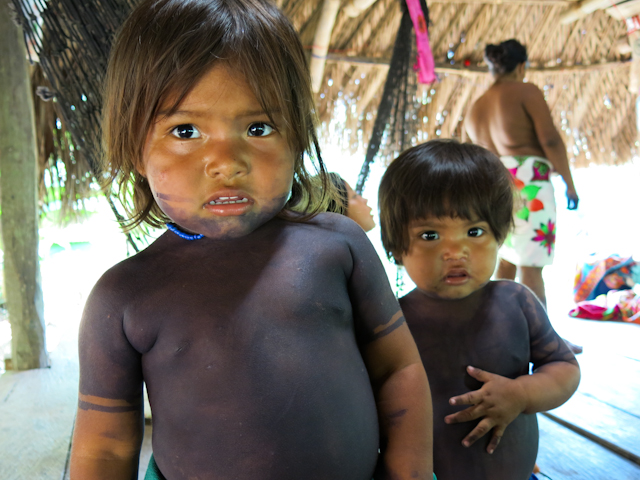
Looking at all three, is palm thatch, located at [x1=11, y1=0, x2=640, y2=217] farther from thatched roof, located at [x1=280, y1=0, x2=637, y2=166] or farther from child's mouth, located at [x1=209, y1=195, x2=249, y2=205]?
child's mouth, located at [x1=209, y1=195, x2=249, y2=205]

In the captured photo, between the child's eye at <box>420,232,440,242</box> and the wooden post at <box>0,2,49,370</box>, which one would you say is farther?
the wooden post at <box>0,2,49,370</box>

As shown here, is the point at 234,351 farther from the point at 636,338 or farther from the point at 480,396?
the point at 636,338

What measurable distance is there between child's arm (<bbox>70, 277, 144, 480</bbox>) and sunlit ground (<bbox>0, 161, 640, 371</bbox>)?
888 mm

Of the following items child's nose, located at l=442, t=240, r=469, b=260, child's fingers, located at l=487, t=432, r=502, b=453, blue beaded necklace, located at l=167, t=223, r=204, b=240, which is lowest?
child's fingers, located at l=487, t=432, r=502, b=453

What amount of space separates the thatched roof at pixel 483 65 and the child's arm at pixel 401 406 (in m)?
3.00

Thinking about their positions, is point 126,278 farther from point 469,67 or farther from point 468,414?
point 469,67

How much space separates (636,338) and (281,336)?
267cm

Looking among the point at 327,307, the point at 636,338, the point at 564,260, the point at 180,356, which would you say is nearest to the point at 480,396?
the point at 327,307

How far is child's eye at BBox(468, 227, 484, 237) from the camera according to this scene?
3.17ft

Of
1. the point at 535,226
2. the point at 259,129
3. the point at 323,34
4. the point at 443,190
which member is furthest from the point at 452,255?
the point at 323,34

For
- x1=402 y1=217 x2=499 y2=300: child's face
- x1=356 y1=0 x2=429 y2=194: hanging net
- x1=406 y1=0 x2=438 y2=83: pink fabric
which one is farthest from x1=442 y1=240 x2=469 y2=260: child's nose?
x1=406 y1=0 x2=438 y2=83: pink fabric

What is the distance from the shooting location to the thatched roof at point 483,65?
377 cm

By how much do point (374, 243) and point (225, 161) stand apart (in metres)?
2.50

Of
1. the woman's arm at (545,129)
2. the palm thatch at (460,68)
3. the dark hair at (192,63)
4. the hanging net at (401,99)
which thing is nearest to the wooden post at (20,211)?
the palm thatch at (460,68)
